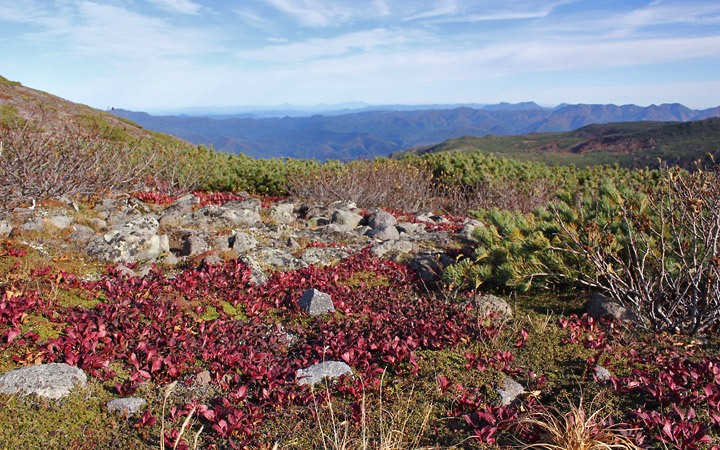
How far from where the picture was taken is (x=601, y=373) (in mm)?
4180

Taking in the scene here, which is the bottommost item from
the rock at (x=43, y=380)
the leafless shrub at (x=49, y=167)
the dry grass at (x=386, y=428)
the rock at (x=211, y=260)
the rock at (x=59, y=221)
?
the dry grass at (x=386, y=428)

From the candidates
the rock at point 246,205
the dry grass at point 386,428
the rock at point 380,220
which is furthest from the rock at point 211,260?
the rock at point 380,220

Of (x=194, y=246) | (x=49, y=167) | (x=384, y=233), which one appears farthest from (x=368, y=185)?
(x=49, y=167)

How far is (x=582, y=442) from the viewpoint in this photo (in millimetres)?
2920

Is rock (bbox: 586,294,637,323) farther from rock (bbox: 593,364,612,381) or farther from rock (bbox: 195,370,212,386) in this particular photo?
rock (bbox: 195,370,212,386)

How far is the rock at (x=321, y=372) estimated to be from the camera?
4.02m

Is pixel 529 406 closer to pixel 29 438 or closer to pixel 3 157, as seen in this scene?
pixel 29 438

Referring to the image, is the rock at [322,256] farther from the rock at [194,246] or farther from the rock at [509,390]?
the rock at [509,390]

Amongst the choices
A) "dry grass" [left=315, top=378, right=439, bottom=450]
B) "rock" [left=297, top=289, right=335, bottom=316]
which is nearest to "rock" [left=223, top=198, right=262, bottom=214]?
"rock" [left=297, top=289, right=335, bottom=316]

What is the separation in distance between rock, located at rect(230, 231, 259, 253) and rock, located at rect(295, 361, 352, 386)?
4120 millimetres

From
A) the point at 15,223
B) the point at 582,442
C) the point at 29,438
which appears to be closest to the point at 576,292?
the point at 582,442

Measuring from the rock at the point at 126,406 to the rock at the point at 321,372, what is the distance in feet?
4.21

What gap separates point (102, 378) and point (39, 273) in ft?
8.28

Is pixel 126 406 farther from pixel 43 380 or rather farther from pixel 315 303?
pixel 315 303
